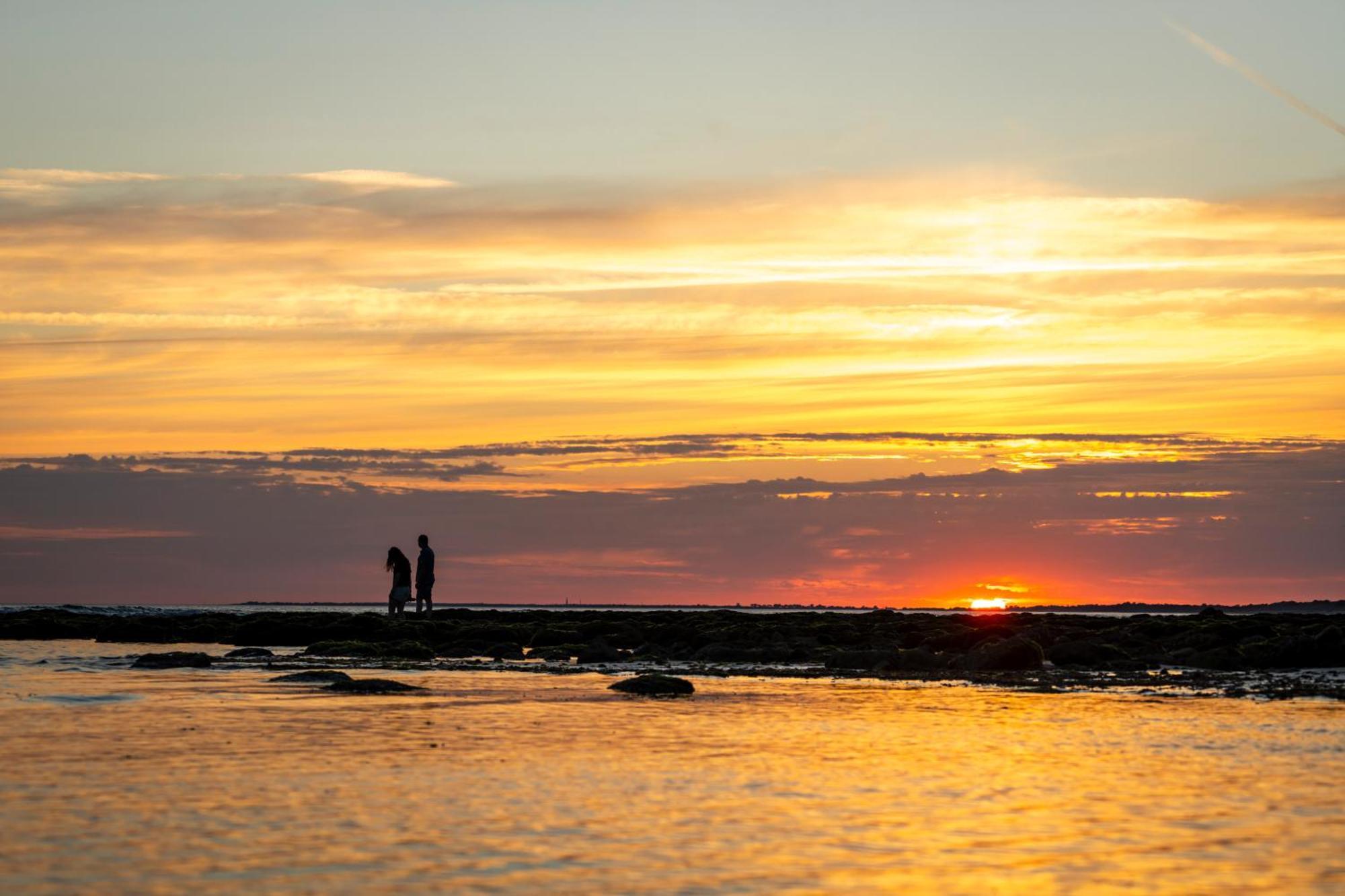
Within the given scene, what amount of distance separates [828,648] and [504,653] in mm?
8350

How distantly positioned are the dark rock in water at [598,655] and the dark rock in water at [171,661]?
8591 mm

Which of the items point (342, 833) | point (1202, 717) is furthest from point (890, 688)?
point (342, 833)

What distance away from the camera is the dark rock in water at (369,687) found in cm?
2275

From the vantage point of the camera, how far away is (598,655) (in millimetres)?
34031

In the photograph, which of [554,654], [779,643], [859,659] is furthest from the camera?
[779,643]

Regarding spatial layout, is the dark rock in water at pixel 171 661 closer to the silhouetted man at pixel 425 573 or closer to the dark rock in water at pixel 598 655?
the dark rock in water at pixel 598 655

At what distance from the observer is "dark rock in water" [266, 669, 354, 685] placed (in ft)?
81.0

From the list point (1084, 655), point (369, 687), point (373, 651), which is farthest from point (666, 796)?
point (373, 651)

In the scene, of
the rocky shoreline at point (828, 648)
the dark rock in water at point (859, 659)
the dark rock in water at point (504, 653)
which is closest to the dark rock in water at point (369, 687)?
the rocky shoreline at point (828, 648)

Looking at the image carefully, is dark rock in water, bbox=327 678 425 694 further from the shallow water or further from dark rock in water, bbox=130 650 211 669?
dark rock in water, bbox=130 650 211 669

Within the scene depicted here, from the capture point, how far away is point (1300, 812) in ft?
37.1

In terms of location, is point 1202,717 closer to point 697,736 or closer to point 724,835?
point 697,736

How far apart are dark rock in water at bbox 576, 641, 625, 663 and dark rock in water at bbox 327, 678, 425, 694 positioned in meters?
10.2

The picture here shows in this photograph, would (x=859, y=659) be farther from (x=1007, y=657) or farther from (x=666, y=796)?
(x=666, y=796)
